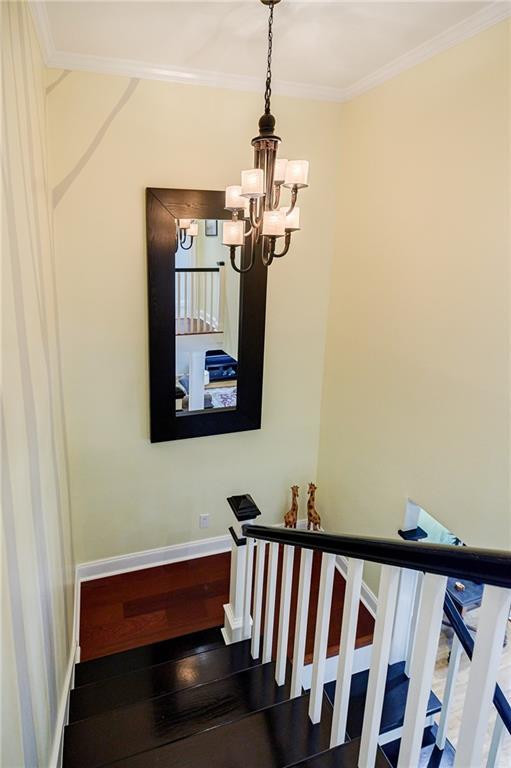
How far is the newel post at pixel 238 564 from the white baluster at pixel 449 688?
109 cm

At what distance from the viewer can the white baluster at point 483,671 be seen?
36.3 inches

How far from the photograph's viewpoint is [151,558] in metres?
3.78

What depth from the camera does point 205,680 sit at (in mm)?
2535

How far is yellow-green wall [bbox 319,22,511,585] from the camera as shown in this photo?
2219mm

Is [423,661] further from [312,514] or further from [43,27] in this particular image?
[43,27]

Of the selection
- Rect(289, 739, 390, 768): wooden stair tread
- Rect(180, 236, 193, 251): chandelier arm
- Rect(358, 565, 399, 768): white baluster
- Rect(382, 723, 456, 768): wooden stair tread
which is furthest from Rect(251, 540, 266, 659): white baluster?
Rect(180, 236, 193, 251): chandelier arm

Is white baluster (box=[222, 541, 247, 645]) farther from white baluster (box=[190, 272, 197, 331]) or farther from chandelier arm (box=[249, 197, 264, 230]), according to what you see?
chandelier arm (box=[249, 197, 264, 230])

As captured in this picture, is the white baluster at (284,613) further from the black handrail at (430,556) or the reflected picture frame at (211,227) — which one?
the reflected picture frame at (211,227)

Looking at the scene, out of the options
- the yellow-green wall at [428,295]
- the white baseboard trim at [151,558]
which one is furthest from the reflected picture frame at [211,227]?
the white baseboard trim at [151,558]

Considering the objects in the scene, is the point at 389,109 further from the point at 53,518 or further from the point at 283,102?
the point at 53,518

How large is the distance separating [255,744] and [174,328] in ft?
7.74

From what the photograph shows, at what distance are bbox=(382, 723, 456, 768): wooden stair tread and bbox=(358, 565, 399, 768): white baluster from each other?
103 centimetres

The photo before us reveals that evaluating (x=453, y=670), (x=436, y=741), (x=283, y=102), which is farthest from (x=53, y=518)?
(x=283, y=102)

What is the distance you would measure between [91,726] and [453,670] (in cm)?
164
